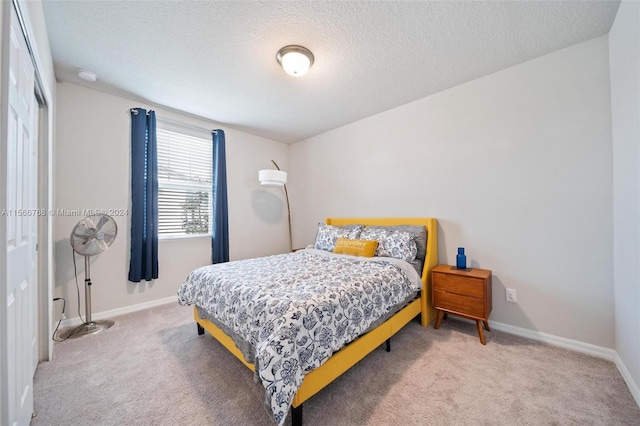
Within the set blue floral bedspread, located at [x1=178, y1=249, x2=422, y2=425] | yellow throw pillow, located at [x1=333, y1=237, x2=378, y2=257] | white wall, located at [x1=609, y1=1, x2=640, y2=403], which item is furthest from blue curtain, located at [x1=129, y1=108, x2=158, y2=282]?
white wall, located at [x1=609, y1=1, x2=640, y2=403]

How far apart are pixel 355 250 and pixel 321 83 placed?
1.82 m

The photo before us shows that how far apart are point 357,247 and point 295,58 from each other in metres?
1.90

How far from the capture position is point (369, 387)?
5.21 ft

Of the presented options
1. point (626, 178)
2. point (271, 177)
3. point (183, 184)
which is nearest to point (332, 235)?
point (271, 177)

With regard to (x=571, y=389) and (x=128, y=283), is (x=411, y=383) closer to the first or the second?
(x=571, y=389)

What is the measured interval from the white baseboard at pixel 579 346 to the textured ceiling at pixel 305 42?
246cm

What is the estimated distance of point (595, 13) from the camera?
170 cm

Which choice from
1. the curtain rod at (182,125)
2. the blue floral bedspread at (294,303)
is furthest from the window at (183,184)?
the blue floral bedspread at (294,303)

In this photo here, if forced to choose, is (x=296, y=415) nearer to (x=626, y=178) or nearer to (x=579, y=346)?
(x=579, y=346)

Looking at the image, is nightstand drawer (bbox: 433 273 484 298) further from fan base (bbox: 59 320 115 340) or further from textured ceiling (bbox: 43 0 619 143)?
fan base (bbox: 59 320 115 340)

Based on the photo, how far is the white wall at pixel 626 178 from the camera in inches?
57.8

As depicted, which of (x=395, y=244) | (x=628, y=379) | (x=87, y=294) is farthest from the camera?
(x=395, y=244)

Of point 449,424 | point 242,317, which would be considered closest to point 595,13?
point 449,424

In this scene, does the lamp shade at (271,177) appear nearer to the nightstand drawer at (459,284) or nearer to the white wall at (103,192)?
the white wall at (103,192)
